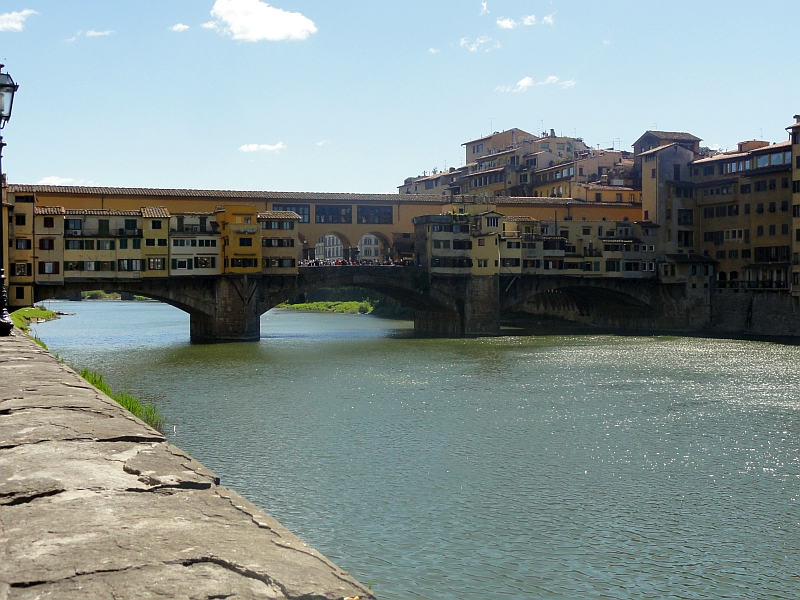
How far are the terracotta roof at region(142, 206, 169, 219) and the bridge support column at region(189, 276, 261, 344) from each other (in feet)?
15.9

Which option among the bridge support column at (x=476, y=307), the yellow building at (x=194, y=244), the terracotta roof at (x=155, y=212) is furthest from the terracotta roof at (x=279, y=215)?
the bridge support column at (x=476, y=307)

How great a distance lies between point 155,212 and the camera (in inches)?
2025

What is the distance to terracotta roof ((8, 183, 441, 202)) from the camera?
171ft

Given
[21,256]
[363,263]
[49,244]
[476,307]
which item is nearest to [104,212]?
[49,244]

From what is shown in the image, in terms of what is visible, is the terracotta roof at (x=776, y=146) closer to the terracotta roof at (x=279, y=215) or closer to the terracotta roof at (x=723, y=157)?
the terracotta roof at (x=723, y=157)

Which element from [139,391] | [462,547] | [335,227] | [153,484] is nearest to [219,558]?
[153,484]

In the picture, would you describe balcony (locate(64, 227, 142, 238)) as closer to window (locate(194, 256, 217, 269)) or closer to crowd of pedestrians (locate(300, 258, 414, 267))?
window (locate(194, 256, 217, 269))

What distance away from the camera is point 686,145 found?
64.6 metres

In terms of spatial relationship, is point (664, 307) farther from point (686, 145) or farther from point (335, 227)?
point (335, 227)

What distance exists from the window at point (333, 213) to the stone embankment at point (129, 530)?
2057 inches

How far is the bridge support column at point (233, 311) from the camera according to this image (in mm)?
52031

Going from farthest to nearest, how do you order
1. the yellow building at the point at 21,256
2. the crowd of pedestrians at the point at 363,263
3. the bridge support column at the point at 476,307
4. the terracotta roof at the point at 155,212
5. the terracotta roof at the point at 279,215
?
the bridge support column at the point at 476,307 → the crowd of pedestrians at the point at 363,263 → the terracotta roof at the point at 279,215 → the terracotta roof at the point at 155,212 → the yellow building at the point at 21,256

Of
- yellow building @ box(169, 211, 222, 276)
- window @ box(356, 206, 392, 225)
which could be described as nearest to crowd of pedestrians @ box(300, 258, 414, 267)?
window @ box(356, 206, 392, 225)

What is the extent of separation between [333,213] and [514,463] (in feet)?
143
